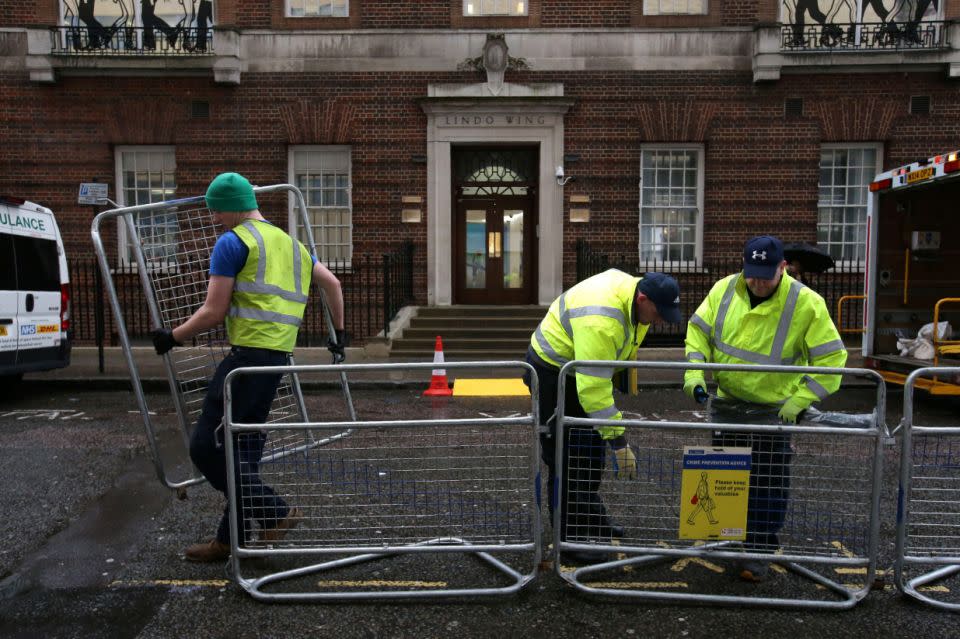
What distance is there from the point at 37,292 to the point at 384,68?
765 centimetres

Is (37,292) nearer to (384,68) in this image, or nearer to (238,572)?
(238,572)

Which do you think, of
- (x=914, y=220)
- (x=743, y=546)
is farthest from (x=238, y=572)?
(x=914, y=220)

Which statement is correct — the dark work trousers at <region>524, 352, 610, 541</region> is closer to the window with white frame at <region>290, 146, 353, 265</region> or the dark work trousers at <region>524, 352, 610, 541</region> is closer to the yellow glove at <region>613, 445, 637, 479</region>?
the yellow glove at <region>613, 445, 637, 479</region>

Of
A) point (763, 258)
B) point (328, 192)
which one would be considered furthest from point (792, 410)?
point (328, 192)

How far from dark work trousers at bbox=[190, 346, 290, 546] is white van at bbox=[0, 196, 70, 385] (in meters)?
5.91

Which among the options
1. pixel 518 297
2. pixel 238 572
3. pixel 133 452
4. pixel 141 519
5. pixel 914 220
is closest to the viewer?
pixel 238 572

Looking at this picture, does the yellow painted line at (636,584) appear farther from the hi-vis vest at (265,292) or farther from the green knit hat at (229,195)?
the green knit hat at (229,195)

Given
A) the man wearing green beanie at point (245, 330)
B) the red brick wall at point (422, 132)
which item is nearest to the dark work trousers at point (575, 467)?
the man wearing green beanie at point (245, 330)

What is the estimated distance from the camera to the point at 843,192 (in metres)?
14.0

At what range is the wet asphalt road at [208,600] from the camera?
330cm

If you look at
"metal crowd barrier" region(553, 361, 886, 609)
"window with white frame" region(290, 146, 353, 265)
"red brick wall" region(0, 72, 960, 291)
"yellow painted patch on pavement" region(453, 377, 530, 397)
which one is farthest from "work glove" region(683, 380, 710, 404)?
"window with white frame" region(290, 146, 353, 265)

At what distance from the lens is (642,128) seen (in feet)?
45.2

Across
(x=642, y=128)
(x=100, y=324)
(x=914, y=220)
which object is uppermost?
(x=642, y=128)

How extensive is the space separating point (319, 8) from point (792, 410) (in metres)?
13.1
